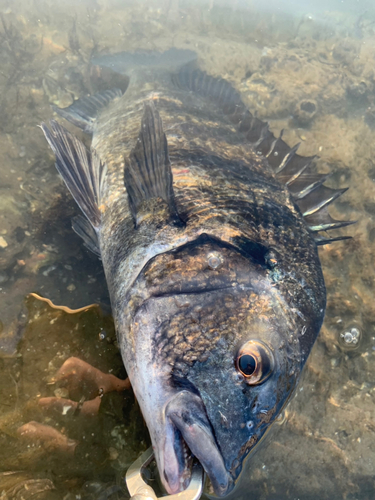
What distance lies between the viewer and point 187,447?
1554 millimetres

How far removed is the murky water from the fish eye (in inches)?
41.4

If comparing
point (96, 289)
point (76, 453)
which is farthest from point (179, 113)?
point (76, 453)

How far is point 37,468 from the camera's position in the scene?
1.93m

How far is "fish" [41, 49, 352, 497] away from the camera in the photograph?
158 centimetres

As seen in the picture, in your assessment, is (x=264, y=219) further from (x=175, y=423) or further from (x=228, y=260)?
(x=175, y=423)

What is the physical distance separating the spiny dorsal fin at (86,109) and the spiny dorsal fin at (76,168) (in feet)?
6.09

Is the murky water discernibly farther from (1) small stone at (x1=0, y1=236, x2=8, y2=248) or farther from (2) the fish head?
(2) the fish head

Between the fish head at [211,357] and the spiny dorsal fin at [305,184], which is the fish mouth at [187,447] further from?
the spiny dorsal fin at [305,184]

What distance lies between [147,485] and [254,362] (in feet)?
2.89

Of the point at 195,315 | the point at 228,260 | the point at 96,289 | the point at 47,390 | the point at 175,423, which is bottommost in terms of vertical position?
the point at 96,289

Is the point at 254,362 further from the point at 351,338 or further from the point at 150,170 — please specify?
the point at 351,338

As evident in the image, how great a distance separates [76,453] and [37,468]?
0.79 feet

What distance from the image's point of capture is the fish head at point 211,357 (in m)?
1.52

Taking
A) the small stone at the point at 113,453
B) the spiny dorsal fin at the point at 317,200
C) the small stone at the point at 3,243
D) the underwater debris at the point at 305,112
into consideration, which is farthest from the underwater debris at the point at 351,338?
the small stone at the point at 3,243
